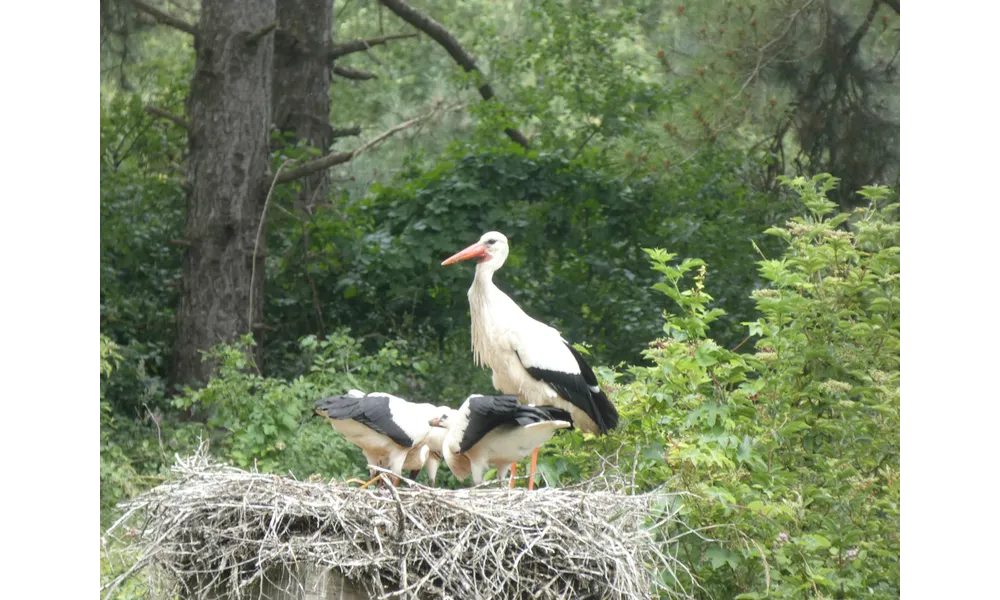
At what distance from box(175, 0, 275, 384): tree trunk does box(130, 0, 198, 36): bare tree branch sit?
57mm

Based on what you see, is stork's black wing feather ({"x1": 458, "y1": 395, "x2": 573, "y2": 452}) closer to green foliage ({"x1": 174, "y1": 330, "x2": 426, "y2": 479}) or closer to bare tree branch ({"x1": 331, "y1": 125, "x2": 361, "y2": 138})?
green foliage ({"x1": 174, "y1": 330, "x2": 426, "y2": 479})

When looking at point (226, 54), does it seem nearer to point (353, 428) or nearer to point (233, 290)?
point (233, 290)

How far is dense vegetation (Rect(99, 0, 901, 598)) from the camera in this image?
14.8 feet

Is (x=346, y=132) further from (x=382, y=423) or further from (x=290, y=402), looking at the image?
(x=382, y=423)

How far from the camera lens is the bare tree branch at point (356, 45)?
6145 millimetres

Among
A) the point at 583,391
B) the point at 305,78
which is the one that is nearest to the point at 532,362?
the point at 583,391

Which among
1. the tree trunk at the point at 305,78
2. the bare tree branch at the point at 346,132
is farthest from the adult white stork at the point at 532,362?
the bare tree branch at the point at 346,132

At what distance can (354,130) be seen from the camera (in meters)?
6.29

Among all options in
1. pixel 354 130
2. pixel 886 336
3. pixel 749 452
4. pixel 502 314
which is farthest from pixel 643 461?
pixel 354 130

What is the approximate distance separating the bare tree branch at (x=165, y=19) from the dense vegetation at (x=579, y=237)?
7cm

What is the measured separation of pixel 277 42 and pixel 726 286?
2667 millimetres

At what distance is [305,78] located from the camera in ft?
20.2

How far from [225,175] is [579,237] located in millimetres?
Result: 1852

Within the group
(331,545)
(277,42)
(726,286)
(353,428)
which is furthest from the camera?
(277,42)
